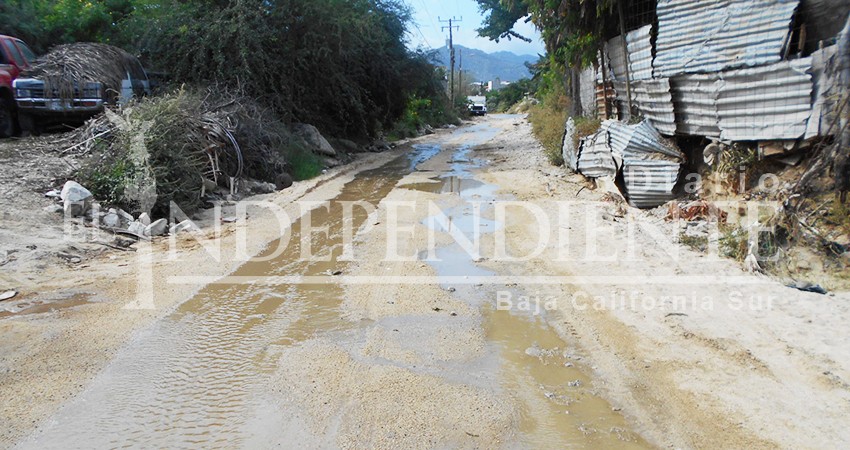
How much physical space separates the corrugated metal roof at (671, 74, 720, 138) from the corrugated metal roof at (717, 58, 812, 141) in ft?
0.53

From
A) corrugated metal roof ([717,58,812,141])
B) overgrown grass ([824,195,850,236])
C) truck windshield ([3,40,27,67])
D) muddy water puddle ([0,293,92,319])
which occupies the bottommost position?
muddy water puddle ([0,293,92,319])

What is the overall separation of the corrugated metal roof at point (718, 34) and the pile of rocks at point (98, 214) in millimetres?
8165

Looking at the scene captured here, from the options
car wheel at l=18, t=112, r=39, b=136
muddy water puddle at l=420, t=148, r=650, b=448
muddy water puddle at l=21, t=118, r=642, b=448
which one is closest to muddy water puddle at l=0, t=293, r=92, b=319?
muddy water puddle at l=21, t=118, r=642, b=448

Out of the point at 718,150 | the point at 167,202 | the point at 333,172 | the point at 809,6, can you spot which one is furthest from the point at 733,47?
the point at 333,172

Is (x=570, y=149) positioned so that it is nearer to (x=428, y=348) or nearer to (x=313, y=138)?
(x=313, y=138)

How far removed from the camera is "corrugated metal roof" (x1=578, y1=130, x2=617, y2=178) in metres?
10.1

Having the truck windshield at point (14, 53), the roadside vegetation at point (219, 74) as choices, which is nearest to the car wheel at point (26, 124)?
the truck windshield at point (14, 53)

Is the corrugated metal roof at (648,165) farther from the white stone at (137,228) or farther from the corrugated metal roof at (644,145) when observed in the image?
the white stone at (137,228)

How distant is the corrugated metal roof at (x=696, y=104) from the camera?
8.04 metres

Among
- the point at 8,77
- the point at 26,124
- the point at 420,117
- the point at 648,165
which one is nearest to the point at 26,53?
the point at 8,77

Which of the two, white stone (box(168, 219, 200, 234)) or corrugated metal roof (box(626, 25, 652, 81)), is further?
corrugated metal roof (box(626, 25, 652, 81))

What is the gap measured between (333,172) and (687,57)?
9187mm

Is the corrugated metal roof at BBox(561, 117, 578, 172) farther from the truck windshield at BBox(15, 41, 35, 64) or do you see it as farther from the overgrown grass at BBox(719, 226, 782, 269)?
the truck windshield at BBox(15, 41, 35, 64)

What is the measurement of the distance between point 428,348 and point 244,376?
1.48 metres
